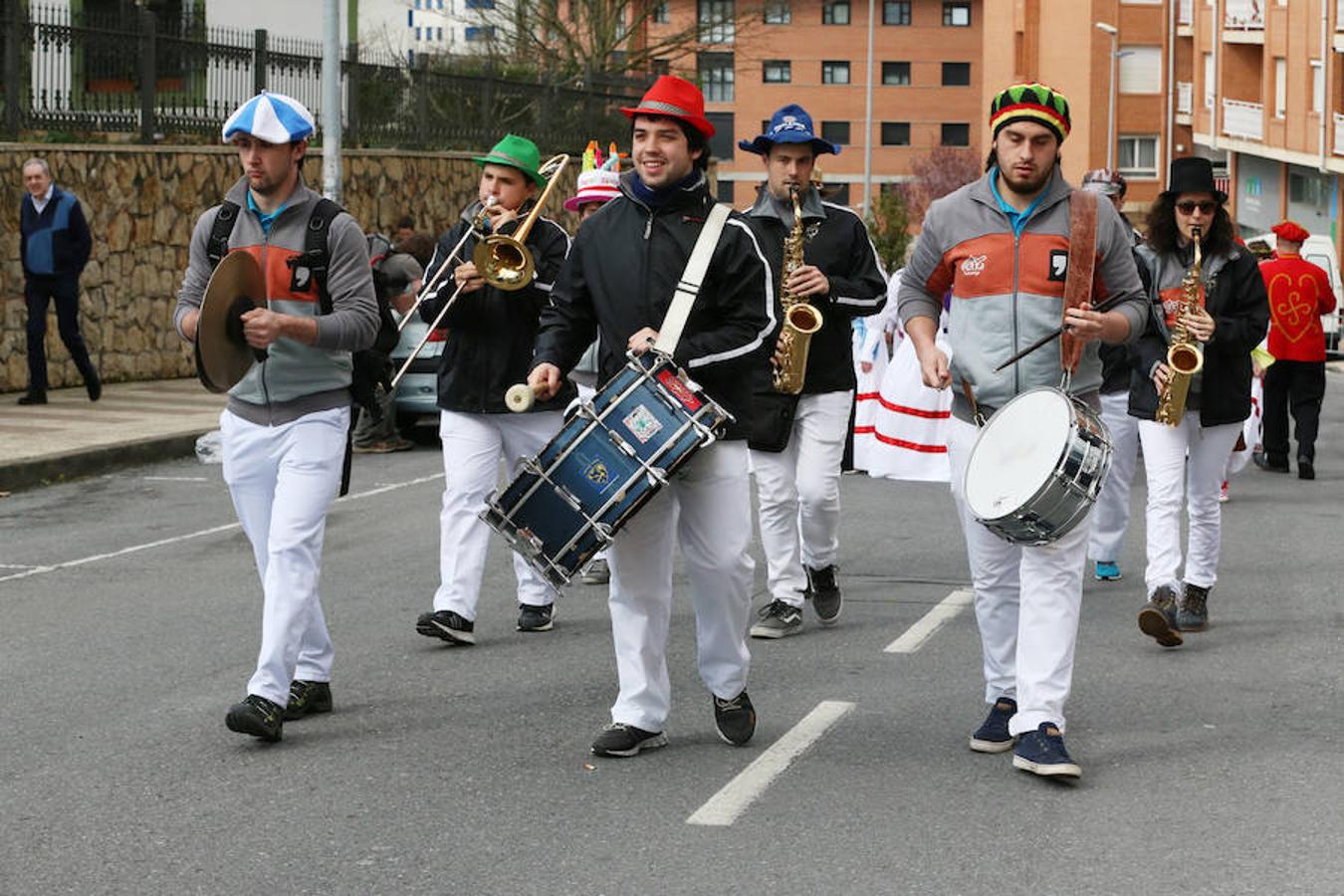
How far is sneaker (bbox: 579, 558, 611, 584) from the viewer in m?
10.8

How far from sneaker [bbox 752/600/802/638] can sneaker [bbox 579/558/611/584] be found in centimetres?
153

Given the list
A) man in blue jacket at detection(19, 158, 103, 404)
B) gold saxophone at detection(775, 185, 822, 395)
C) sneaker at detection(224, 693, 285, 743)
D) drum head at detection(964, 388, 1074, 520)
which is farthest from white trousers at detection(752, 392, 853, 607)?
man in blue jacket at detection(19, 158, 103, 404)

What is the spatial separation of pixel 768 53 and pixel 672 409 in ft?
355

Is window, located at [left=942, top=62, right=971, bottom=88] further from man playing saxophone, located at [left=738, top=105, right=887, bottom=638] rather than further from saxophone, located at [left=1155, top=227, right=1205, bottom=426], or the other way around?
saxophone, located at [left=1155, top=227, right=1205, bottom=426]

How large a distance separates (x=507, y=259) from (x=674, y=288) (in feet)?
7.03

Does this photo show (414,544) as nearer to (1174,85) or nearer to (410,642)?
(410,642)

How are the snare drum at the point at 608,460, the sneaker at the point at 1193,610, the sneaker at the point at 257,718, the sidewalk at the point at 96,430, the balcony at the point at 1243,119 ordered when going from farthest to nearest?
the balcony at the point at 1243,119 < the sidewalk at the point at 96,430 < the sneaker at the point at 1193,610 < the sneaker at the point at 257,718 < the snare drum at the point at 608,460

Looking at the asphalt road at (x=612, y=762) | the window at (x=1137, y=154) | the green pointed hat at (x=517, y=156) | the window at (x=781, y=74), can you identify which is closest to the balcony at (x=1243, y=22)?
the window at (x=1137, y=154)

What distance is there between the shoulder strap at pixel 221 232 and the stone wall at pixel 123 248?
1333 cm

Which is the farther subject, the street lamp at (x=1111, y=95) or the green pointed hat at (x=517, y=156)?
the street lamp at (x=1111, y=95)

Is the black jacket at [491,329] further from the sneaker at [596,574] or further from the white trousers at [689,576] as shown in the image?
the white trousers at [689,576]

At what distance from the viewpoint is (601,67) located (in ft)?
160

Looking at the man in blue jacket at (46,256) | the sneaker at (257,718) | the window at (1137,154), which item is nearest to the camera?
the sneaker at (257,718)

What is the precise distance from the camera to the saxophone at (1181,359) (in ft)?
29.5
